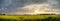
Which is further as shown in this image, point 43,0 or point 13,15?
point 43,0

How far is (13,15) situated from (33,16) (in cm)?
13

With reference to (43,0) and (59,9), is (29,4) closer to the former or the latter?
(43,0)

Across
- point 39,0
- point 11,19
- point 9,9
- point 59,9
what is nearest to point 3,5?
point 9,9

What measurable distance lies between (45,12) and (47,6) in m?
0.07

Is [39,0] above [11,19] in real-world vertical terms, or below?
above

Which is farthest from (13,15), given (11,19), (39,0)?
(39,0)

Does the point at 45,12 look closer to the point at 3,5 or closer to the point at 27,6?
the point at 27,6

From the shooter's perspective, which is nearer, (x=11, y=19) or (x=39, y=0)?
(x=11, y=19)

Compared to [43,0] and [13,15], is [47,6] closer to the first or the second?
[43,0]

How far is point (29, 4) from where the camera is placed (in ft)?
2.66

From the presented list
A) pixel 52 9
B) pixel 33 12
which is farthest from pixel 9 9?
pixel 52 9

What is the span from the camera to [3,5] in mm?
823

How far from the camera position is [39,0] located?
2.75 ft

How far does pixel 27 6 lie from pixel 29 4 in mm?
22
